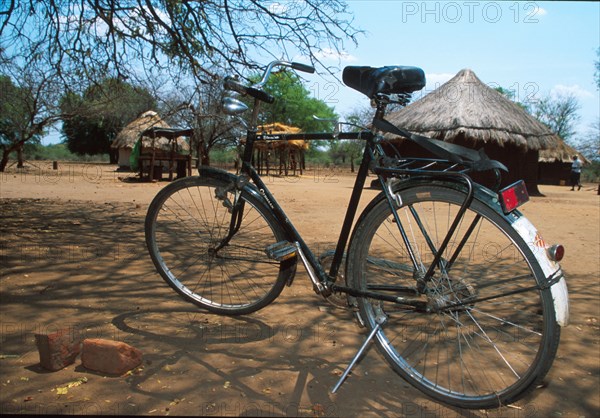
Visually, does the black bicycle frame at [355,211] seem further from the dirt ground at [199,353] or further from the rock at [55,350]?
the rock at [55,350]

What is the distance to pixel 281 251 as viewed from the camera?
258 cm

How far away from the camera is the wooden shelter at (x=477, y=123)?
50.9ft

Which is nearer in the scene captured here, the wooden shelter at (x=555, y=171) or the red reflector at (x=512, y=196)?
the red reflector at (x=512, y=196)

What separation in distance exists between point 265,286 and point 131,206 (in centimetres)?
573

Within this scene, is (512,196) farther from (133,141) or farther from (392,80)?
(133,141)

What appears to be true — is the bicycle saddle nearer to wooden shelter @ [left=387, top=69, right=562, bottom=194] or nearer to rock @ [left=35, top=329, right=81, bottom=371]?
rock @ [left=35, top=329, right=81, bottom=371]

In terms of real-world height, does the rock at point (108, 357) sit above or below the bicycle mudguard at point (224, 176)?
below

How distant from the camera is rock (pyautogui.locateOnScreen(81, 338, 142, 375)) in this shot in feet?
7.24

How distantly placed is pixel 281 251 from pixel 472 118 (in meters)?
14.6

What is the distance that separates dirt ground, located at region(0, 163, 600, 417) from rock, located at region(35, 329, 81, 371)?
0.17 ft

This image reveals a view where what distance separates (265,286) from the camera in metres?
3.67

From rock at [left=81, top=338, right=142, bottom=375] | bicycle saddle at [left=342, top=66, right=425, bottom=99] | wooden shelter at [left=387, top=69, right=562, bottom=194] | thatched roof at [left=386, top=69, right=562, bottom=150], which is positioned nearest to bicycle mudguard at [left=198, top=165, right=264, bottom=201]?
bicycle saddle at [left=342, top=66, right=425, bottom=99]

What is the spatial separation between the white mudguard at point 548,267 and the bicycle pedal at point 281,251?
3.83ft

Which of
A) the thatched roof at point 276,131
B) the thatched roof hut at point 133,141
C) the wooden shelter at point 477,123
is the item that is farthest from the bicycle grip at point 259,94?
the thatched roof hut at point 133,141
